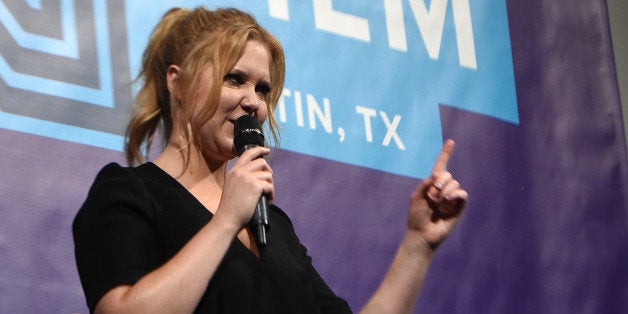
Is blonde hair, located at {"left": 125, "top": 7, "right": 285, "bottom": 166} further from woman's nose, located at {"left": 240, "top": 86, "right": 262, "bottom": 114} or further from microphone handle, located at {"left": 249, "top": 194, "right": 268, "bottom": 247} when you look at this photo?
microphone handle, located at {"left": 249, "top": 194, "right": 268, "bottom": 247}

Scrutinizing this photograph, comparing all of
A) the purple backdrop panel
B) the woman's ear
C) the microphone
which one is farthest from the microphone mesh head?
the purple backdrop panel

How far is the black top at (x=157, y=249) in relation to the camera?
3.82 ft

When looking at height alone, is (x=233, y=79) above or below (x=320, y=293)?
above

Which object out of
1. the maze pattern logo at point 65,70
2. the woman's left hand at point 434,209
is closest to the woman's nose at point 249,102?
the woman's left hand at point 434,209

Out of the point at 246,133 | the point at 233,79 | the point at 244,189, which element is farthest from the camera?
the point at 233,79

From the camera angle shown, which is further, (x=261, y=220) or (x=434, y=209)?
(x=434, y=209)

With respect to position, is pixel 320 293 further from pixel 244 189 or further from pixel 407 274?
pixel 244 189

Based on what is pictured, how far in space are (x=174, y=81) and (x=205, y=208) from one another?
194 mm

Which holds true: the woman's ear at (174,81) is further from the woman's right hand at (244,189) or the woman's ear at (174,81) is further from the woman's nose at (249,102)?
the woman's right hand at (244,189)

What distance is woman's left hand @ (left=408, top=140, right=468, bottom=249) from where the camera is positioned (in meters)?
1.36

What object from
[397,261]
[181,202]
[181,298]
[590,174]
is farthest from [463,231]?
[181,298]

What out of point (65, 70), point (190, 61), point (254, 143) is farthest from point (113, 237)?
point (65, 70)

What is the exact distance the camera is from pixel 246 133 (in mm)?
1264

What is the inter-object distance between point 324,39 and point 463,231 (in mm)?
462
